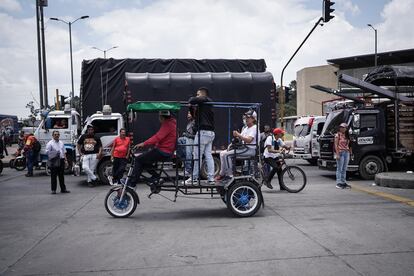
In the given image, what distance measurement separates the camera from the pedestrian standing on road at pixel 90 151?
13.0 m

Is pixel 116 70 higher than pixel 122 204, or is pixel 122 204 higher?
pixel 116 70

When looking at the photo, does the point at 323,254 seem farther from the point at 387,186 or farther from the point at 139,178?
the point at 387,186

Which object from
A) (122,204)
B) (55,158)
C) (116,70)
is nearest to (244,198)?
(122,204)

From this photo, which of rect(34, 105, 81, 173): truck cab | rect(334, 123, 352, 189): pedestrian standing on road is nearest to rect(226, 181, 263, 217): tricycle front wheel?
rect(334, 123, 352, 189): pedestrian standing on road

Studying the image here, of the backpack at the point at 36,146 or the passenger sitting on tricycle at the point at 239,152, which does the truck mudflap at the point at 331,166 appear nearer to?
the passenger sitting on tricycle at the point at 239,152

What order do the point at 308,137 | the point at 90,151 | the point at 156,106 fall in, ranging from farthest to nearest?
the point at 308,137, the point at 90,151, the point at 156,106

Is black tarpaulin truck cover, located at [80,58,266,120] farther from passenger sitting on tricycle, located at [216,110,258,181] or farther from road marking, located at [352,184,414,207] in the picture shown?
passenger sitting on tricycle, located at [216,110,258,181]

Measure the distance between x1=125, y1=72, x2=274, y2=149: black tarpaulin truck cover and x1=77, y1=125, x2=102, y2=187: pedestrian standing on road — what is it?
Result: 1.47 m

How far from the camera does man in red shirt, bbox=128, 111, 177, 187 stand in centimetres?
782

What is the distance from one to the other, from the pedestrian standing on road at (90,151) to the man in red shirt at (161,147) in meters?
5.48

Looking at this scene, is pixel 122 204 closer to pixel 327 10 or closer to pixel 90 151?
pixel 90 151

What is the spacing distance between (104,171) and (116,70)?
196 inches

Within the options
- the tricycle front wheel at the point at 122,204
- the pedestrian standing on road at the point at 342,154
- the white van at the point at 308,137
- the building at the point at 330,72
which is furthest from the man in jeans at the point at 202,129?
the building at the point at 330,72

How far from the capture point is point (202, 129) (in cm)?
802
